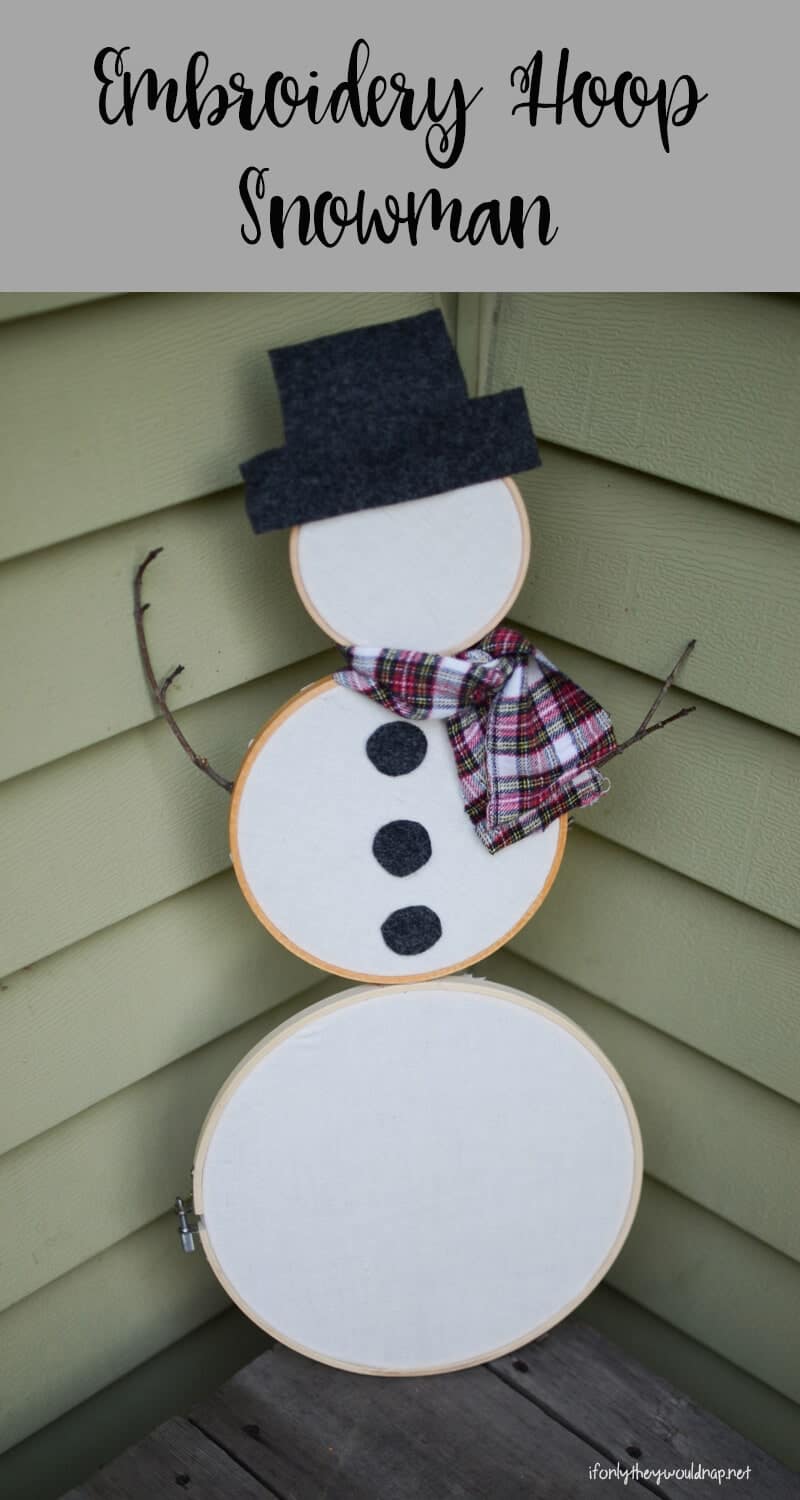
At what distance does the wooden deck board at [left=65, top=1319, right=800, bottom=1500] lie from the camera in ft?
4.40

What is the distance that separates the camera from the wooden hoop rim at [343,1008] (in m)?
1.27

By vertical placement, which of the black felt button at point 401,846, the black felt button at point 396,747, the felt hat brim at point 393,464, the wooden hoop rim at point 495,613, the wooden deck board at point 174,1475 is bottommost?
the wooden deck board at point 174,1475

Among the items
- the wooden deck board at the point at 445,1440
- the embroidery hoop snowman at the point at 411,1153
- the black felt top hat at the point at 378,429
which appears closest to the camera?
the black felt top hat at the point at 378,429

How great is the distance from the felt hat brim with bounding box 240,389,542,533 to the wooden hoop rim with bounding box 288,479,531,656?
0.05ft

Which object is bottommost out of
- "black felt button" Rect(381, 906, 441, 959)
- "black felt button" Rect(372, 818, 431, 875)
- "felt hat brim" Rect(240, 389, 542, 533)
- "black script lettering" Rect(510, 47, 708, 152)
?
"black felt button" Rect(381, 906, 441, 959)

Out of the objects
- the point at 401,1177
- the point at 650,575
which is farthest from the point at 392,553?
the point at 401,1177

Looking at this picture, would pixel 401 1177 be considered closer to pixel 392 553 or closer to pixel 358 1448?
pixel 358 1448

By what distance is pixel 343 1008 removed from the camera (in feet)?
4.17

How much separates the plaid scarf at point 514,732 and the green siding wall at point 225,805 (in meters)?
0.13

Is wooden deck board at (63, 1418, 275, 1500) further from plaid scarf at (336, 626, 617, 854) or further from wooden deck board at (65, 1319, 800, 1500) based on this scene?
plaid scarf at (336, 626, 617, 854)

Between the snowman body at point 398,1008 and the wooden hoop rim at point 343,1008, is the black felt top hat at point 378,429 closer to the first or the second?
the snowman body at point 398,1008

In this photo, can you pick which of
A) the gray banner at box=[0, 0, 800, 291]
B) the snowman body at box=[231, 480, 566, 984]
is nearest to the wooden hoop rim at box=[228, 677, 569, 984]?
the snowman body at box=[231, 480, 566, 984]

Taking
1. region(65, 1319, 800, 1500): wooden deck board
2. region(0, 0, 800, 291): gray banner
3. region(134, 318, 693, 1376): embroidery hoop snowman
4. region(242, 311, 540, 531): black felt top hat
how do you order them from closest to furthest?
region(0, 0, 800, 291): gray banner, region(242, 311, 540, 531): black felt top hat, region(134, 318, 693, 1376): embroidery hoop snowman, region(65, 1319, 800, 1500): wooden deck board

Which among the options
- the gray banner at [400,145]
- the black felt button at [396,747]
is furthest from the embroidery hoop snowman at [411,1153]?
the gray banner at [400,145]
